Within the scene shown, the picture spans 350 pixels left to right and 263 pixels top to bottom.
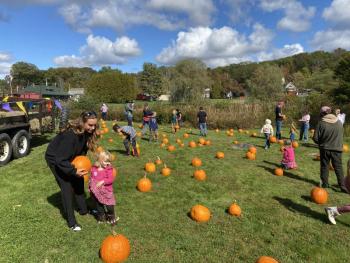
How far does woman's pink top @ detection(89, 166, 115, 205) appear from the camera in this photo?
17.2 feet

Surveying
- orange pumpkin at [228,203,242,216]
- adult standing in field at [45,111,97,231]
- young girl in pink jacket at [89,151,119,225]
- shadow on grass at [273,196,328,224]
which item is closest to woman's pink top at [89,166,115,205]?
young girl in pink jacket at [89,151,119,225]

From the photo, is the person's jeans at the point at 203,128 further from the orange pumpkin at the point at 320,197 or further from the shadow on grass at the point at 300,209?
the orange pumpkin at the point at 320,197

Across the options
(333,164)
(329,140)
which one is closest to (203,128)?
(333,164)

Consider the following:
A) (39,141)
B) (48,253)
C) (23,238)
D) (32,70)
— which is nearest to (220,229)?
(48,253)

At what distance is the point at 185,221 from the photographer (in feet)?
19.1

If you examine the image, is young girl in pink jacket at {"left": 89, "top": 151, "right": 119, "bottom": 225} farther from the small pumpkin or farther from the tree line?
the tree line

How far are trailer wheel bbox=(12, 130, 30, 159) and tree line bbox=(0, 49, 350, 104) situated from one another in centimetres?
1832

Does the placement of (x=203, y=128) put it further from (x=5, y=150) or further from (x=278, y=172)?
(x=5, y=150)

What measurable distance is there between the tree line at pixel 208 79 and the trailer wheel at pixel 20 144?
1832 centimetres

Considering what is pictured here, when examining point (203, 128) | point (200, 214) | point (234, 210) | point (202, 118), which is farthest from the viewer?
point (203, 128)

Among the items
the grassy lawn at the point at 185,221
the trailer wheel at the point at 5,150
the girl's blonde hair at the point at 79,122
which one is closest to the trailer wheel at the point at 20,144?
the trailer wheel at the point at 5,150

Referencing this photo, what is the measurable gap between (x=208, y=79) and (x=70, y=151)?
66555 mm

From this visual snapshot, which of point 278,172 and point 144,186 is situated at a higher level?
point 144,186

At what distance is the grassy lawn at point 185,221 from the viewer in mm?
4676
